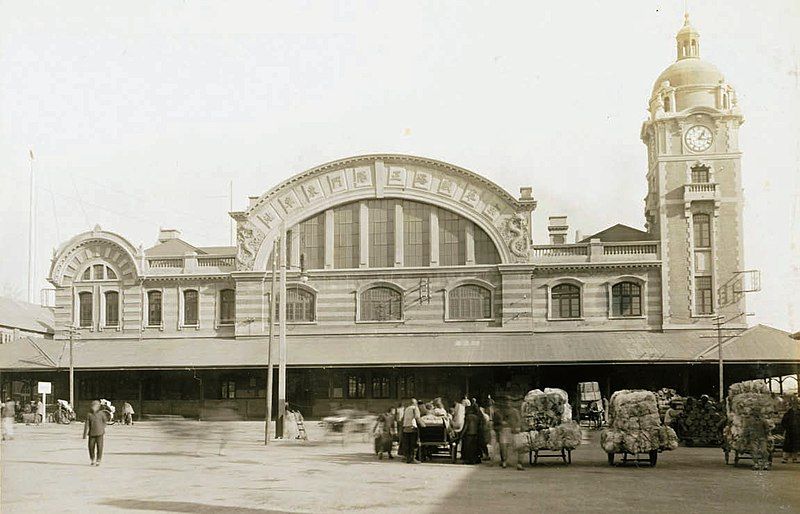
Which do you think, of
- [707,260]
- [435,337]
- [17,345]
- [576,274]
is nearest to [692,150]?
[707,260]

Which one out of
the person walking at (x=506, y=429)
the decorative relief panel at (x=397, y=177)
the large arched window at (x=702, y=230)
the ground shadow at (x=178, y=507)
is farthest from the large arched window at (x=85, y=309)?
the ground shadow at (x=178, y=507)

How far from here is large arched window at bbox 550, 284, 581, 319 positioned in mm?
39344

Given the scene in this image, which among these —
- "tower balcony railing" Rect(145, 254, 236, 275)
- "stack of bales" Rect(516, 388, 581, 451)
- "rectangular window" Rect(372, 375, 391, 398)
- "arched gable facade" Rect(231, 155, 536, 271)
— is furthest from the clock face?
"stack of bales" Rect(516, 388, 581, 451)

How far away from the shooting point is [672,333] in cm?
3822

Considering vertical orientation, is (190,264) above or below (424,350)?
above

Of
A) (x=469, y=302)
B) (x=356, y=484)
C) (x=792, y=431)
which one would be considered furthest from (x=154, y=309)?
(x=792, y=431)

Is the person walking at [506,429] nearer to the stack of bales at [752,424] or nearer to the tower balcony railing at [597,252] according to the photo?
the stack of bales at [752,424]

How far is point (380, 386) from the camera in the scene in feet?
128

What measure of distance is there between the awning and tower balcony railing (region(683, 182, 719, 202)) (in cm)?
587

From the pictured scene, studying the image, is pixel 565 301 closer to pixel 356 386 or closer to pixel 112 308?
pixel 356 386

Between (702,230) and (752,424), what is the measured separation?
72.4 ft

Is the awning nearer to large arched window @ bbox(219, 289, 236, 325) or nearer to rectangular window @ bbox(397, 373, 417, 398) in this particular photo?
large arched window @ bbox(219, 289, 236, 325)

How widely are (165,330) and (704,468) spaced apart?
2911 cm

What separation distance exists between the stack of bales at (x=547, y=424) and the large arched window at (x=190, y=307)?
24.5 meters
